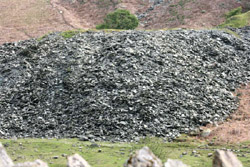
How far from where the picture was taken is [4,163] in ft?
40.6

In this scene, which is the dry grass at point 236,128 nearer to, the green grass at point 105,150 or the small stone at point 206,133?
the small stone at point 206,133

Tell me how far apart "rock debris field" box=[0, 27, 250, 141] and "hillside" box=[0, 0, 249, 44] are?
69.6 ft

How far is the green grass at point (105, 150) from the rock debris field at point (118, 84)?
3.29 feet

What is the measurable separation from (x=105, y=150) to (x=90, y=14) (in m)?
47.2

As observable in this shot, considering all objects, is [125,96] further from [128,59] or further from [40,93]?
[40,93]

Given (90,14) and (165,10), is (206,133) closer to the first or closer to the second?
(165,10)

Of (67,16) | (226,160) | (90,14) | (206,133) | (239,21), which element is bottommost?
(206,133)

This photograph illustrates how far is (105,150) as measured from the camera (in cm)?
2131

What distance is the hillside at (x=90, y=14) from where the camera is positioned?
182 feet

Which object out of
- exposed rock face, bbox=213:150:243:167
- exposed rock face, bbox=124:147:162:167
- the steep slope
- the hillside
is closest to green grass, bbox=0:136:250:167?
exposed rock face, bbox=124:147:162:167

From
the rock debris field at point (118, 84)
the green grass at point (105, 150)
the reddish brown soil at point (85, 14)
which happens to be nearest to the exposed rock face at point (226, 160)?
the green grass at point (105, 150)

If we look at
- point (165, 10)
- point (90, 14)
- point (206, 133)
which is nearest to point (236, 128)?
point (206, 133)

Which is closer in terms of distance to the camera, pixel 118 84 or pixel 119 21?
pixel 118 84

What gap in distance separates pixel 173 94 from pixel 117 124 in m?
4.96
